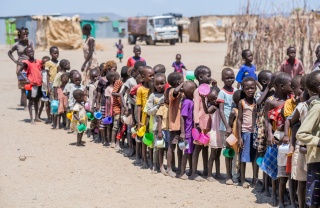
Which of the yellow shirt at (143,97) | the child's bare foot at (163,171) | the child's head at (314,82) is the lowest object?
the child's bare foot at (163,171)

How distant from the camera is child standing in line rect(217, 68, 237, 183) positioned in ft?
22.3

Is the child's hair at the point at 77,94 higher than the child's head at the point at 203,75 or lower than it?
lower

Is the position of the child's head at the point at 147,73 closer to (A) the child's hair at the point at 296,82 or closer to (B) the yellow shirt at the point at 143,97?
(B) the yellow shirt at the point at 143,97

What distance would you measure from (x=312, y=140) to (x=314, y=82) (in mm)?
485

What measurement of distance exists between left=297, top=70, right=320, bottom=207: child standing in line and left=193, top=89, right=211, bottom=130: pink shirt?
202 cm

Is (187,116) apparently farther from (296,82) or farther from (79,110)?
(79,110)

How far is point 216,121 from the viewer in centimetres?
700

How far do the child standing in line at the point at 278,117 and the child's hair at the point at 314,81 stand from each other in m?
0.93

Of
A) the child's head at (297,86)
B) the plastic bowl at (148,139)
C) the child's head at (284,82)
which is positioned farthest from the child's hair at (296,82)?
the plastic bowl at (148,139)

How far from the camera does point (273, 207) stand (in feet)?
19.6

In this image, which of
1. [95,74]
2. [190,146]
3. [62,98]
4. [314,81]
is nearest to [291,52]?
[95,74]

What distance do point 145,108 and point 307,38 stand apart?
9.24 meters

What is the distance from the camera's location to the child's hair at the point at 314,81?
491 cm

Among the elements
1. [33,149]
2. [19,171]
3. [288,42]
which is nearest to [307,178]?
[19,171]
